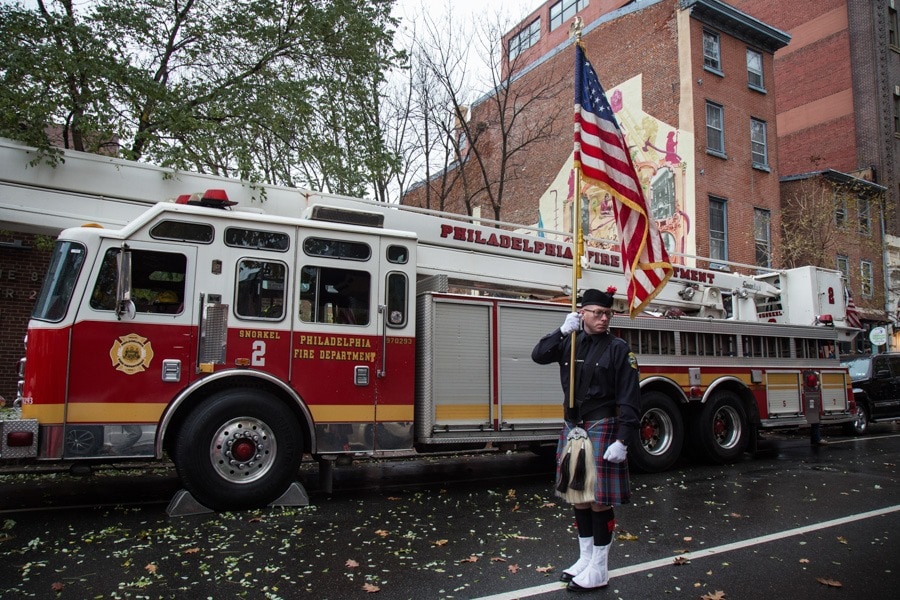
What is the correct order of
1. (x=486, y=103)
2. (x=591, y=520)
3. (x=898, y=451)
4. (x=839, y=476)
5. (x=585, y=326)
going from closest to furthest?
(x=591, y=520)
(x=585, y=326)
(x=839, y=476)
(x=898, y=451)
(x=486, y=103)

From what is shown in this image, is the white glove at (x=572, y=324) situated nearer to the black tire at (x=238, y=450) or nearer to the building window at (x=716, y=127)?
the black tire at (x=238, y=450)

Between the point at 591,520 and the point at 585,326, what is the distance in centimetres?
136

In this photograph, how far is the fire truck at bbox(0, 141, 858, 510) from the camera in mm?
5926

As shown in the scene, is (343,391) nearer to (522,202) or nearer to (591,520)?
(591,520)

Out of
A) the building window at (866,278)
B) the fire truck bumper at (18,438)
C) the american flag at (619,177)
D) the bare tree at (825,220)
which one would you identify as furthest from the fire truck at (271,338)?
the building window at (866,278)

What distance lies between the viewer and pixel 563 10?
33094mm

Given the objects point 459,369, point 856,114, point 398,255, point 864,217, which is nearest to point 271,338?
point 398,255

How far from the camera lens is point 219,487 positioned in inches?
238

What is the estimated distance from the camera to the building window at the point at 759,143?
23625 mm

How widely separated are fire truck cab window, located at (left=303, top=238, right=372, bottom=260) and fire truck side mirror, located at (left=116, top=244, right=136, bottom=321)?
1.70 meters

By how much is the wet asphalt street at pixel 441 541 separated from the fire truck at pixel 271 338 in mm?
662

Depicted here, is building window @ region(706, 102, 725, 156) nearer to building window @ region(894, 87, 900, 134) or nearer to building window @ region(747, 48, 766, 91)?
building window @ region(747, 48, 766, 91)

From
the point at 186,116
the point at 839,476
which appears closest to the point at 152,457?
the point at 186,116

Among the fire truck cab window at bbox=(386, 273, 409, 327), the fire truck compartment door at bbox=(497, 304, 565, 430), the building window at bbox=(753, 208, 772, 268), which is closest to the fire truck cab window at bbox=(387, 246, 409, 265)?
the fire truck cab window at bbox=(386, 273, 409, 327)
